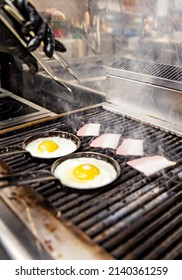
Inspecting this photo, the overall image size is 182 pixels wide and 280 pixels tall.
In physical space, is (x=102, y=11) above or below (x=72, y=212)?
above

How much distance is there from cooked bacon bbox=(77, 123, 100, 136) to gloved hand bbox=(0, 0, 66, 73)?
2.22ft

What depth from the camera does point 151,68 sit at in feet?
8.76

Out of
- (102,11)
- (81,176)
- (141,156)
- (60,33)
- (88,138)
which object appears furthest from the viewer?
(60,33)

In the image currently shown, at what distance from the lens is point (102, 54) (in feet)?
11.5

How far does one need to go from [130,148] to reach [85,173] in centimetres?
48

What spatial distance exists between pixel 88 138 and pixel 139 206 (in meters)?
0.93

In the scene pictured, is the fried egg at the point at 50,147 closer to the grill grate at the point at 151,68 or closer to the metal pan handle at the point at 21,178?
the metal pan handle at the point at 21,178

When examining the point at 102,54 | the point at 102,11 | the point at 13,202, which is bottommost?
the point at 13,202

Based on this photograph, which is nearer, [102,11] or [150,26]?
[150,26]

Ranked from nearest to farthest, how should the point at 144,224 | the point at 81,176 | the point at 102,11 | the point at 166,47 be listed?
the point at 144,224
the point at 81,176
the point at 166,47
the point at 102,11

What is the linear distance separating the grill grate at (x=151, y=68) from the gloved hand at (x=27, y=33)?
0.90 m

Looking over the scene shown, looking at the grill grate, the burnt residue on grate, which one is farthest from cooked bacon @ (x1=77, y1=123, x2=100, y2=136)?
the grill grate
